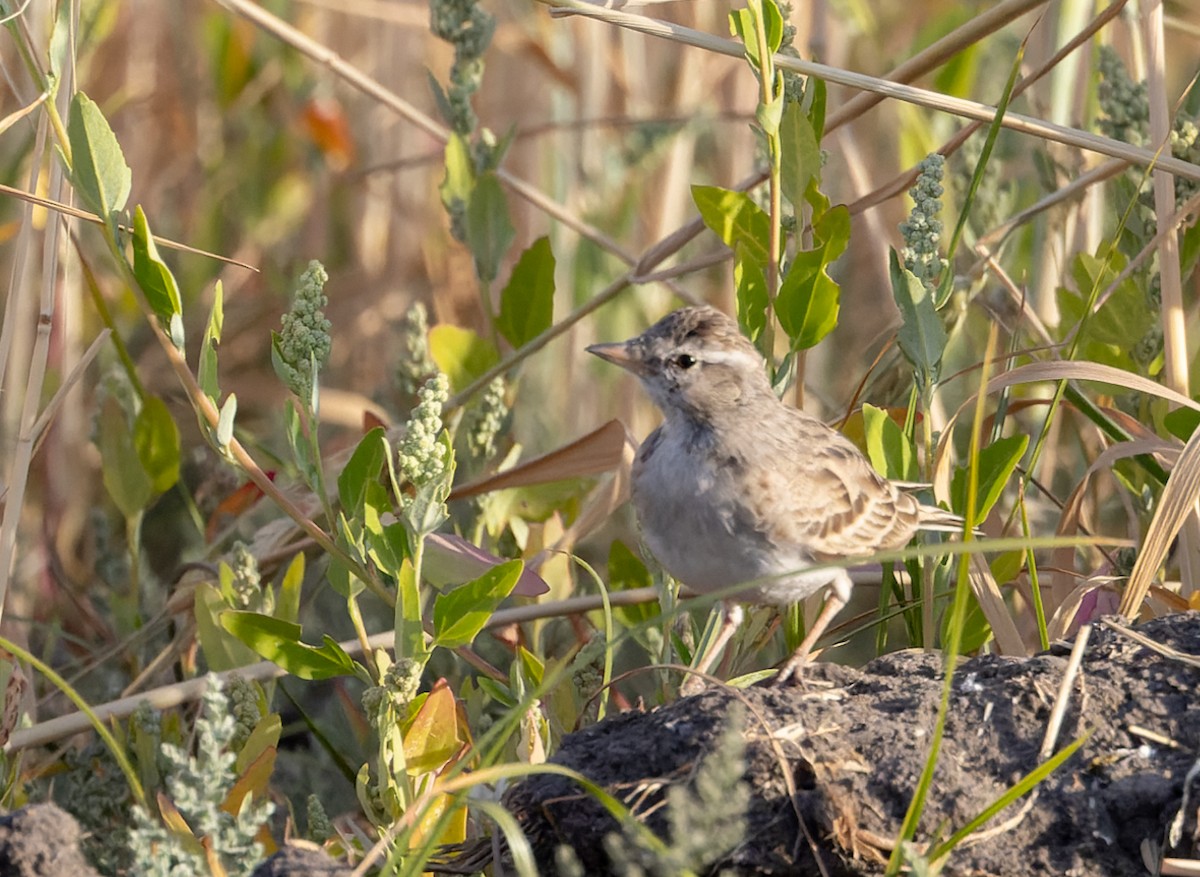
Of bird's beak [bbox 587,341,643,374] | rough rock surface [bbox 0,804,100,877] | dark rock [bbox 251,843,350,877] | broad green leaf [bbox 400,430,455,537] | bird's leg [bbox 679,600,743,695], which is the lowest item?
bird's leg [bbox 679,600,743,695]

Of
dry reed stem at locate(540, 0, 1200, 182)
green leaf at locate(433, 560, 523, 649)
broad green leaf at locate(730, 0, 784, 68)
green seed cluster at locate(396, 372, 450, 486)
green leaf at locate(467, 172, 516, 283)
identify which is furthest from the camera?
green leaf at locate(467, 172, 516, 283)

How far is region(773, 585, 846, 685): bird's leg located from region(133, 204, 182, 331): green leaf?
4.91ft

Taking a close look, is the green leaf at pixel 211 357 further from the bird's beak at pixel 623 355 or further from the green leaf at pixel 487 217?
the green leaf at pixel 487 217

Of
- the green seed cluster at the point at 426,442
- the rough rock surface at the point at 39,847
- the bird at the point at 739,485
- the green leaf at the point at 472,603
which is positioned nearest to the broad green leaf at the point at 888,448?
the bird at the point at 739,485

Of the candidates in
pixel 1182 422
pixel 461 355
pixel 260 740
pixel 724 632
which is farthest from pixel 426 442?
pixel 1182 422

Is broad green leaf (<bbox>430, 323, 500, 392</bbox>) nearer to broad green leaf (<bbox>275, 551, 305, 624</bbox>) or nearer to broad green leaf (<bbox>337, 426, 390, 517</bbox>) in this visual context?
broad green leaf (<bbox>275, 551, 305, 624</bbox>)

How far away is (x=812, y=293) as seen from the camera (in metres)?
3.56

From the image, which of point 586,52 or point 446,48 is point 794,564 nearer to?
point 586,52

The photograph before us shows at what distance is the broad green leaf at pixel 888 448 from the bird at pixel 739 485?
50 mm

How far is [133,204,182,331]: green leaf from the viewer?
9.82 ft

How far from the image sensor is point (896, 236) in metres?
7.05

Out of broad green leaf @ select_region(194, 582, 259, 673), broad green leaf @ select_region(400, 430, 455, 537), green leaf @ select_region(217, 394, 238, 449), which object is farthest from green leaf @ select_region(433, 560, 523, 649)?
broad green leaf @ select_region(194, 582, 259, 673)

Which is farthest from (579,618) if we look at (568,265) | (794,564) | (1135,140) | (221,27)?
(221,27)

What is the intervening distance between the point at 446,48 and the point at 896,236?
2.59 meters
